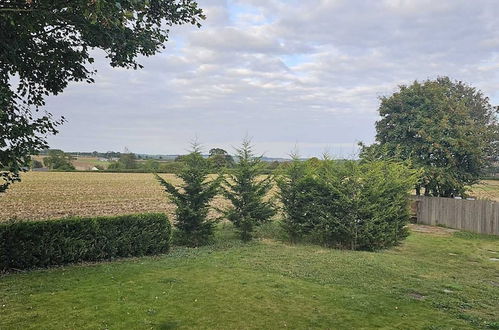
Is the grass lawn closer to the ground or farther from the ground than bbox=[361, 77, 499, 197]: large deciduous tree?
closer to the ground

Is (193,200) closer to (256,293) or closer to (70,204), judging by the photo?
(256,293)

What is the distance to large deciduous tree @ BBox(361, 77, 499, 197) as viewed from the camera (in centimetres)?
2106

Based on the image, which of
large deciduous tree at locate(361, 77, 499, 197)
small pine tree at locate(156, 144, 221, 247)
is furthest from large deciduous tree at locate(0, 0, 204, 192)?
large deciduous tree at locate(361, 77, 499, 197)

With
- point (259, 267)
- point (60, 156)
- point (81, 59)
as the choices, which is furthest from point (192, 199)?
point (60, 156)

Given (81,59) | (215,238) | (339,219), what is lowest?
(215,238)

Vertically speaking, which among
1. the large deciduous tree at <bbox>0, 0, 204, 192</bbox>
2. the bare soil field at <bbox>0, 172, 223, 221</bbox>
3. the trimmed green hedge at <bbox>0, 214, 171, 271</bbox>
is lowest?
the bare soil field at <bbox>0, 172, 223, 221</bbox>

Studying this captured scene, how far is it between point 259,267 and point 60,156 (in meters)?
65.8

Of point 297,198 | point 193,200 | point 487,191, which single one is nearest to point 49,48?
point 193,200

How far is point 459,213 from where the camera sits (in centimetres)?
1948

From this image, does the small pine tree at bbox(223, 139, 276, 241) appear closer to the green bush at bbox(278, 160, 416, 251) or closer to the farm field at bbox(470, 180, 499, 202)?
the green bush at bbox(278, 160, 416, 251)

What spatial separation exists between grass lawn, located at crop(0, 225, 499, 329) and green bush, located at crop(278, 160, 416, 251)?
6.33 feet

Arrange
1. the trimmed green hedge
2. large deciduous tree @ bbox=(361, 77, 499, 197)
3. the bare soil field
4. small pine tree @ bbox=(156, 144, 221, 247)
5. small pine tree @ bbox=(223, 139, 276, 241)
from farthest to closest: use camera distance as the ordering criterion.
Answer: large deciduous tree @ bbox=(361, 77, 499, 197) < the bare soil field < small pine tree @ bbox=(223, 139, 276, 241) < small pine tree @ bbox=(156, 144, 221, 247) < the trimmed green hedge

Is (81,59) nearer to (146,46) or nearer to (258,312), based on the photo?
(146,46)

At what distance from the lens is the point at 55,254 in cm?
920
